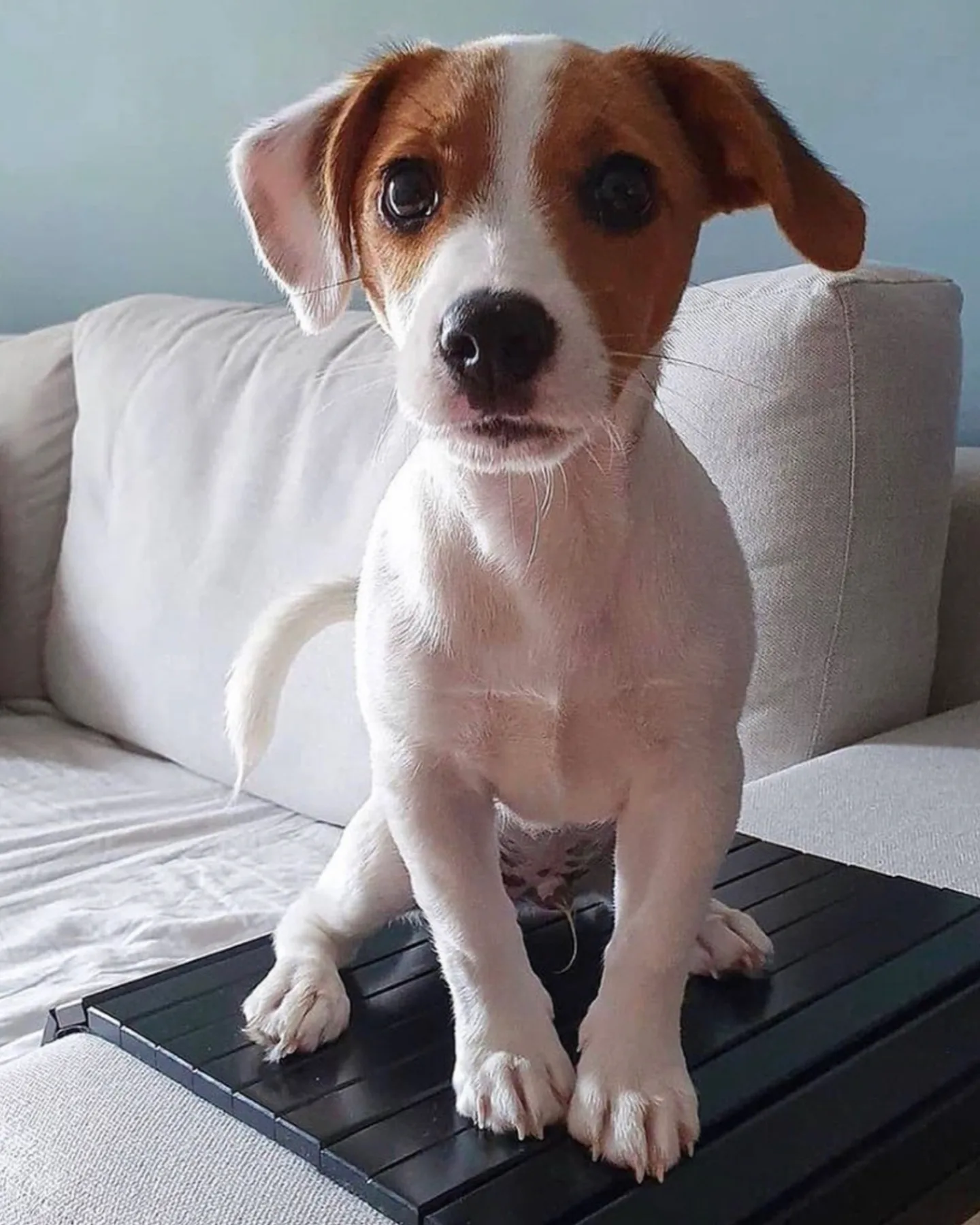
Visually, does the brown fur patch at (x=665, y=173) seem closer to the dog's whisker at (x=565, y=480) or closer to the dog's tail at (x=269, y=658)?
the dog's whisker at (x=565, y=480)

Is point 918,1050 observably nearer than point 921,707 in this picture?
Yes

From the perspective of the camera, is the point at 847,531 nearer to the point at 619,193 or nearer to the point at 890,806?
the point at 890,806

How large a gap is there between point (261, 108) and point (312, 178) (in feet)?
4.63

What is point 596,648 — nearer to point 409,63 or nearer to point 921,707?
point 409,63

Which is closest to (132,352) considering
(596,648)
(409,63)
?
(409,63)

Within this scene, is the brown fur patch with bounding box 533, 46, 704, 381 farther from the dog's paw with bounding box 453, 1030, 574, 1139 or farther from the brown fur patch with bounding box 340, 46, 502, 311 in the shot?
the dog's paw with bounding box 453, 1030, 574, 1139

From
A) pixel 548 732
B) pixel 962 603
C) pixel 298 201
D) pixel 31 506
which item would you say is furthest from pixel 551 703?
pixel 31 506

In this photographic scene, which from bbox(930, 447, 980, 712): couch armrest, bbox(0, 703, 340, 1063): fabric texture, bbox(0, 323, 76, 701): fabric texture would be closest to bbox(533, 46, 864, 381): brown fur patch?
bbox(930, 447, 980, 712): couch armrest

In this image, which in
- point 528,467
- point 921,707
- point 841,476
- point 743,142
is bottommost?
point 921,707

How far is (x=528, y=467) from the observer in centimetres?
73

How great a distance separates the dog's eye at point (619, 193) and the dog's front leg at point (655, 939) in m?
0.29

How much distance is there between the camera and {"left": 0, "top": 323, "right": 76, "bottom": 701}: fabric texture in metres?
2.01

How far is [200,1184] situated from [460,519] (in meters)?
0.37

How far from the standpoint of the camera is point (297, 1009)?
0.83 m
